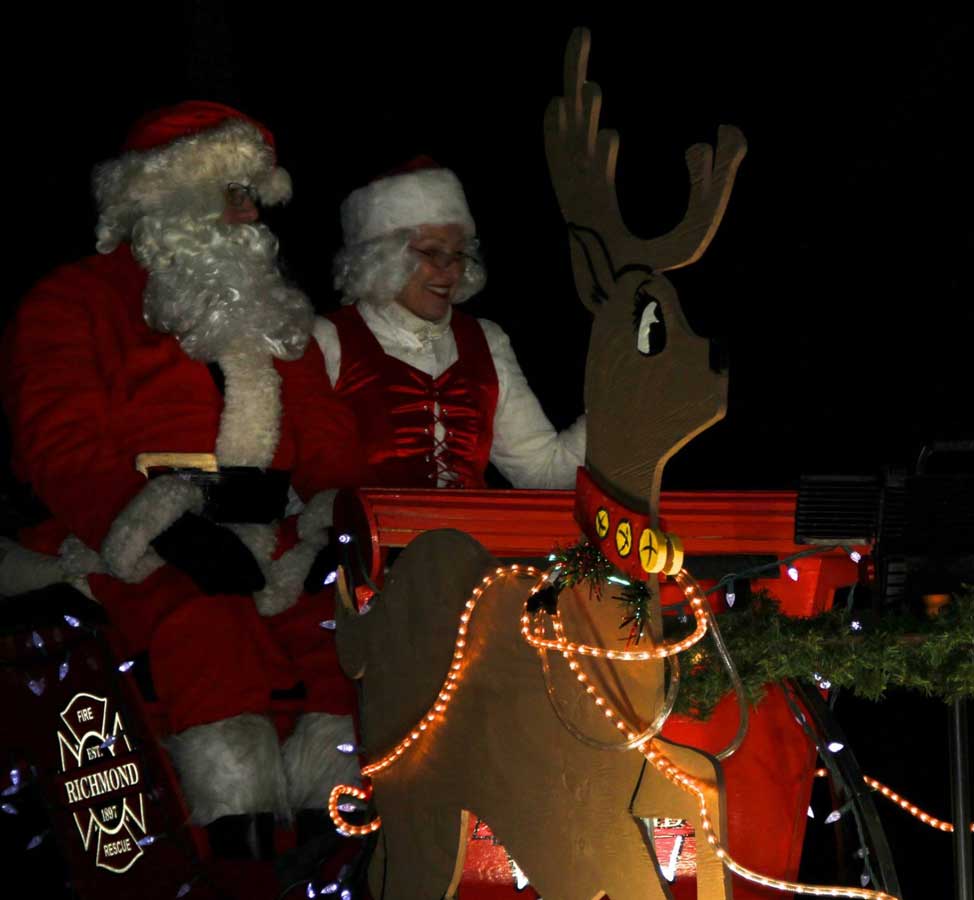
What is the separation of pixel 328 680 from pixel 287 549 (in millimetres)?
336

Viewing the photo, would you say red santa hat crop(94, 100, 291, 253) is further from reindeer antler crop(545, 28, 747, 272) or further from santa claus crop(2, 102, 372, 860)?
reindeer antler crop(545, 28, 747, 272)

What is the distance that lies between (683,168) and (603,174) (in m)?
1.69

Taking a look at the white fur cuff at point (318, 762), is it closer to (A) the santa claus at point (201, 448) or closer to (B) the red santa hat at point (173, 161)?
(A) the santa claus at point (201, 448)

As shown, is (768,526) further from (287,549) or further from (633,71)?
(633,71)

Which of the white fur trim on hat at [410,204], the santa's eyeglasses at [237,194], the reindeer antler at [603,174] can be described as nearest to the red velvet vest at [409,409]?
the white fur trim on hat at [410,204]

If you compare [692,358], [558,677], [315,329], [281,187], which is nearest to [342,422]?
[315,329]

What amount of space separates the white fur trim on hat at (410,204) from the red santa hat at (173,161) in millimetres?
306

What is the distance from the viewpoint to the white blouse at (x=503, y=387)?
3.62 m

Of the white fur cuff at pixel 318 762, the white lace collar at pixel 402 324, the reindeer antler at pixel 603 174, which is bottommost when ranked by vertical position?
the white fur cuff at pixel 318 762

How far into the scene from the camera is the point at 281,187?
3645 millimetres

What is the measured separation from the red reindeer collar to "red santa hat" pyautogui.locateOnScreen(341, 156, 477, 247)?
63.7 inches

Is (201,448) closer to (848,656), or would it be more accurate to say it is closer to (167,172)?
(167,172)

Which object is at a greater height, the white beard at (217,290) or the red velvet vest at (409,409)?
the white beard at (217,290)

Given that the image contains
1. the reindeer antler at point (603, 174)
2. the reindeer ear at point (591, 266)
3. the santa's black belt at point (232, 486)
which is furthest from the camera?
the santa's black belt at point (232, 486)
